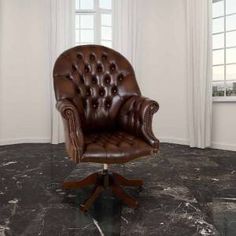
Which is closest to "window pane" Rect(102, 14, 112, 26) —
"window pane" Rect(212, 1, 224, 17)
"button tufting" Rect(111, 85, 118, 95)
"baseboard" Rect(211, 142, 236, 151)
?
"window pane" Rect(212, 1, 224, 17)

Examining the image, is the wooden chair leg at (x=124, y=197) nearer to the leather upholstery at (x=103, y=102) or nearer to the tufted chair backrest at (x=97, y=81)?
the leather upholstery at (x=103, y=102)

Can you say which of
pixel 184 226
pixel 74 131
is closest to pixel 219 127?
pixel 184 226

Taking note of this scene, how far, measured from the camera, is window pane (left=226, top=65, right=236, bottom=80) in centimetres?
349

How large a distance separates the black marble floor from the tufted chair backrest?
586mm

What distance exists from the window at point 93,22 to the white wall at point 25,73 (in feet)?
1.59

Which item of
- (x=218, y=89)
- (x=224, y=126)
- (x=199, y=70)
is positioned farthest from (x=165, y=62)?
(x=224, y=126)

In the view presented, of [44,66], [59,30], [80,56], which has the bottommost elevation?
[80,56]

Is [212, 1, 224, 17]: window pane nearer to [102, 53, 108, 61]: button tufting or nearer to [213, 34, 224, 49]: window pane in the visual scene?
[213, 34, 224, 49]: window pane

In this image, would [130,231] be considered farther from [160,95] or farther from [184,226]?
[160,95]

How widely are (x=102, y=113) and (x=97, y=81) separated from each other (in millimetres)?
272

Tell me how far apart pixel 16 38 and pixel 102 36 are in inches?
48.7

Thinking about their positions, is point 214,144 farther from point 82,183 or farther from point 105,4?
point 105,4

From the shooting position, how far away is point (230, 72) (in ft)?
11.6

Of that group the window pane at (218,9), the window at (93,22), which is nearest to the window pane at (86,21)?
the window at (93,22)
